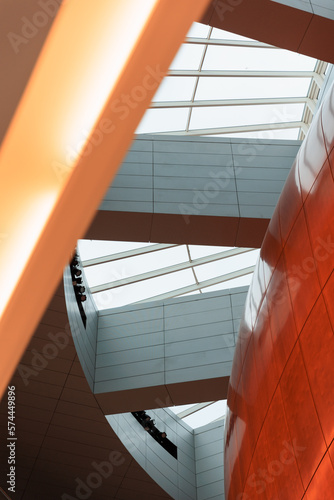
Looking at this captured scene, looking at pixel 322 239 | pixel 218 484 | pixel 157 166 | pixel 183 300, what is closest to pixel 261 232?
pixel 157 166

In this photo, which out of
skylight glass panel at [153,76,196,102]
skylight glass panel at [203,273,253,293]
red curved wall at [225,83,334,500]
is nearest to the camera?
red curved wall at [225,83,334,500]

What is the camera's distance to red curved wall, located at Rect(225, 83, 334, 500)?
18.9 ft

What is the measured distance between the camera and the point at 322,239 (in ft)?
19.9

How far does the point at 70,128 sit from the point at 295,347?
435 cm

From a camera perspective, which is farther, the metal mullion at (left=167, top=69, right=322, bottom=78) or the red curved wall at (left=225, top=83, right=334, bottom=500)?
the metal mullion at (left=167, top=69, right=322, bottom=78)

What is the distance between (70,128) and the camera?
8.87ft

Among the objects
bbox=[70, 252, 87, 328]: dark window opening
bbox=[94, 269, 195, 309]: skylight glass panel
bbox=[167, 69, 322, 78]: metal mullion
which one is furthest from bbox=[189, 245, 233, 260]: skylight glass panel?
bbox=[167, 69, 322, 78]: metal mullion

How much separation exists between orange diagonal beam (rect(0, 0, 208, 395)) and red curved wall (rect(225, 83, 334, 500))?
3567mm

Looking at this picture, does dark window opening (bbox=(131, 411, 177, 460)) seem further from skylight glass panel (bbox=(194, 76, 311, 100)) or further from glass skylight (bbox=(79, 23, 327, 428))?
skylight glass panel (bbox=(194, 76, 311, 100))

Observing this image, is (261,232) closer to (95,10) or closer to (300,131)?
(300,131)

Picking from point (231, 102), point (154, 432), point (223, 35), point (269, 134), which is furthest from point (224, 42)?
point (154, 432)

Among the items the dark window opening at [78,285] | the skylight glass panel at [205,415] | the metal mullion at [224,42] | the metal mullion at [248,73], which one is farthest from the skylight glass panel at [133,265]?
the skylight glass panel at [205,415]

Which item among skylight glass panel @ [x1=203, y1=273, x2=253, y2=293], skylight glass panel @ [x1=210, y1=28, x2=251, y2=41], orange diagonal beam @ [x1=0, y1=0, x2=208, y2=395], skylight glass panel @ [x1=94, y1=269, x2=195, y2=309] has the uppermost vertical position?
skylight glass panel @ [x1=210, y1=28, x2=251, y2=41]

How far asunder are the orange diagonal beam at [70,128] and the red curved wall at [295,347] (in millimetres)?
3567
